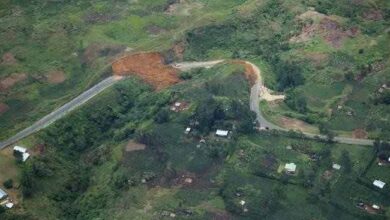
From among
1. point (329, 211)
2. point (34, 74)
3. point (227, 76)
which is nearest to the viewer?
point (329, 211)

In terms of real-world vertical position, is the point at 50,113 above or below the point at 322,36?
below

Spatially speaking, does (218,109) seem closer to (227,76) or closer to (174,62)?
(227,76)

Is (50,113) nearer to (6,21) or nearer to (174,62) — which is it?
(174,62)

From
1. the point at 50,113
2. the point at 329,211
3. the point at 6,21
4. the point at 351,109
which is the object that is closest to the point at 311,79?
the point at 351,109

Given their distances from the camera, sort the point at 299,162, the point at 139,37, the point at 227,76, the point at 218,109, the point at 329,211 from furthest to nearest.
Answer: the point at 139,37, the point at 227,76, the point at 218,109, the point at 299,162, the point at 329,211

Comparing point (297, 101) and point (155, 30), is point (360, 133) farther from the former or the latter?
point (155, 30)

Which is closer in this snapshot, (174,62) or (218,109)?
(218,109)

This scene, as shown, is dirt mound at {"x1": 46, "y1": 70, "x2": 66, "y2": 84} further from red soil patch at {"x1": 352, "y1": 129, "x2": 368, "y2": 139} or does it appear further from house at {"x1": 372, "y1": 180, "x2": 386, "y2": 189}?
house at {"x1": 372, "y1": 180, "x2": 386, "y2": 189}
